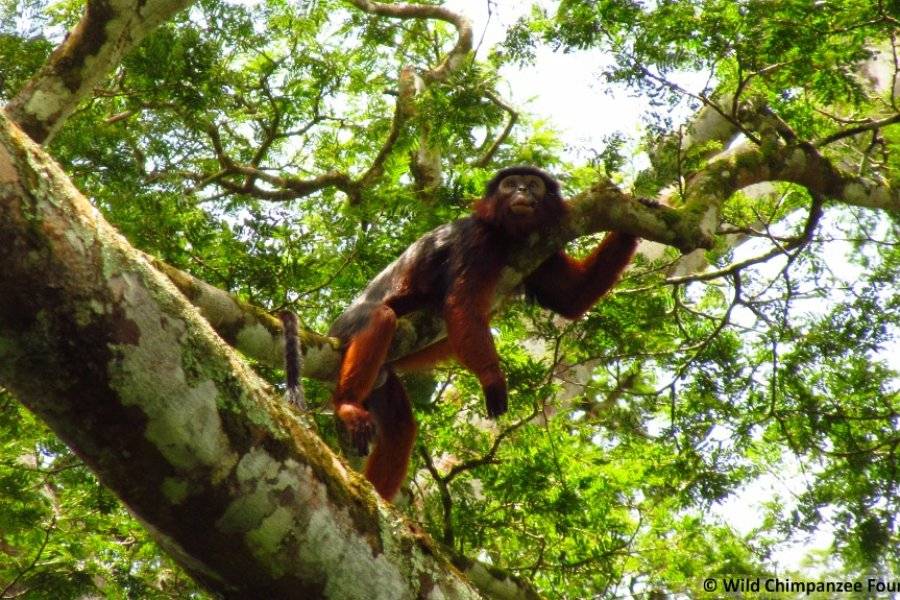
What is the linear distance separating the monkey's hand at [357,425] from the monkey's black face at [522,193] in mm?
1755

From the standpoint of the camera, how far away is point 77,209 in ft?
6.86

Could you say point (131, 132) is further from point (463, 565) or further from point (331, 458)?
point (331, 458)

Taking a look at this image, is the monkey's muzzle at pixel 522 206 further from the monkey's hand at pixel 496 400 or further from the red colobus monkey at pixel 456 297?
the monkey's hand at pixel 496 400

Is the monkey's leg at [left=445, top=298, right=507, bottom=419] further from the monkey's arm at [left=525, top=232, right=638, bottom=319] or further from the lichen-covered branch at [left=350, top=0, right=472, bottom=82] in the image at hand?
the lichen-covered branch at [left=350, top=0, right=472, bottom=82]

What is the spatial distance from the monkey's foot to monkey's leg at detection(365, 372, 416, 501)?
2.53 ft

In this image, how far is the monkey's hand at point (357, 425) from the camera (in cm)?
514

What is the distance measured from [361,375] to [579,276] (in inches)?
71.5

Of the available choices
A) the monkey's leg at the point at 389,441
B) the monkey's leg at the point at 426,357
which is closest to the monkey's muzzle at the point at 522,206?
the monkey's leg at the point at 426,357

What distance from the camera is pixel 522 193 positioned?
604cm

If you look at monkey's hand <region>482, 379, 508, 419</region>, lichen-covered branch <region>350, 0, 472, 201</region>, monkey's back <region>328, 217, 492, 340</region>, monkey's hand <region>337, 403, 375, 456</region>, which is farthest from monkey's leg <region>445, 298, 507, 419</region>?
lichen-covered branch <region>350, 0, 472, 201</region>

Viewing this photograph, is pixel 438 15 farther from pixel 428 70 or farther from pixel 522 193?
pixel 522 193

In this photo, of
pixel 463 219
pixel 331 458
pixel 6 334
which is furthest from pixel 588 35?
pixel 6 334

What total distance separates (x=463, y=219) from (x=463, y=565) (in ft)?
7.88

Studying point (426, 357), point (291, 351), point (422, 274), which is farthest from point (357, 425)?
point (422, 274)
